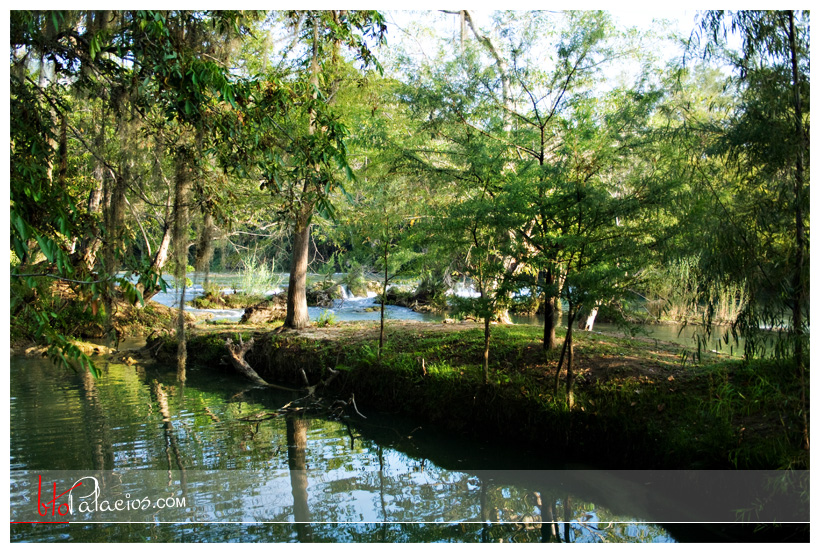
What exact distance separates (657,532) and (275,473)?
3.18 meters

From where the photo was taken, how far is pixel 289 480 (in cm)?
510

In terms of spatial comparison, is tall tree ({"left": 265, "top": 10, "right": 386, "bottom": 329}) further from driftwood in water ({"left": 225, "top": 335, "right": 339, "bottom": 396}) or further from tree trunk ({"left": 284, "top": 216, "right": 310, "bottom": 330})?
tree trunk ({"left": 284, "top": 216, "right": 310, "bottom": 330})

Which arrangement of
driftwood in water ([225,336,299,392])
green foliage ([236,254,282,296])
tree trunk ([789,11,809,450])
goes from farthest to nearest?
green foliage ([236,254,282,296]) → driftwood in water ([225,336,299,392]) → tree trunk ([789,11,809,450])

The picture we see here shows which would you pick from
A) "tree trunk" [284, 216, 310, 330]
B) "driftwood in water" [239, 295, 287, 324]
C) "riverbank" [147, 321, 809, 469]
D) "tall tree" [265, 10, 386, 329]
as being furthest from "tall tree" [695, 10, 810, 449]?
"driftwood in water" [239, 295, 287, 324]

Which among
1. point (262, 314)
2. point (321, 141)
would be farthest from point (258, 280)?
point (321, 141)

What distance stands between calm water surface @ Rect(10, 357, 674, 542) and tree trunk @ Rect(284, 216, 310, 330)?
3.13m

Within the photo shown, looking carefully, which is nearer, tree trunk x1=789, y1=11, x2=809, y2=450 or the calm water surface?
tree trunk x1=789, y1=11, x2=809, y2=450

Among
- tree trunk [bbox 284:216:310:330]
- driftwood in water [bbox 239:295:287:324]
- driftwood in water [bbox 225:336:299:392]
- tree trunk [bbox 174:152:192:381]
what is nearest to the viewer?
tree trunk [bbox 174:152:192:381]

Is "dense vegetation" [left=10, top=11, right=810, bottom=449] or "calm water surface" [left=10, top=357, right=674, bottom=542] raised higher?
"dense vegetation" [left=10, top=11, right=810, bottom=449]

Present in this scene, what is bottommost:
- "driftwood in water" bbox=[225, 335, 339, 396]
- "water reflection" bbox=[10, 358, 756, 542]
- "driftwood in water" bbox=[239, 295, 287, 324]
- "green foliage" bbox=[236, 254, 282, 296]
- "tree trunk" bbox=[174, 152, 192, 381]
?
"water reflection" bbox=[10, 358, 756, 542]

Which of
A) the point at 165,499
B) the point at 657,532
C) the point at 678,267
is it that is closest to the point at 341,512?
the point at 165,499

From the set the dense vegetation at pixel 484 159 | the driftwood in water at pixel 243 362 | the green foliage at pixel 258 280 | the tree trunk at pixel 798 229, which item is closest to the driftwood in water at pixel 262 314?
the green foliage at pixel 258 280

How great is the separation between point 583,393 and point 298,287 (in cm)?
620

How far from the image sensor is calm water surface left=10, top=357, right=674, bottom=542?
423 cm
